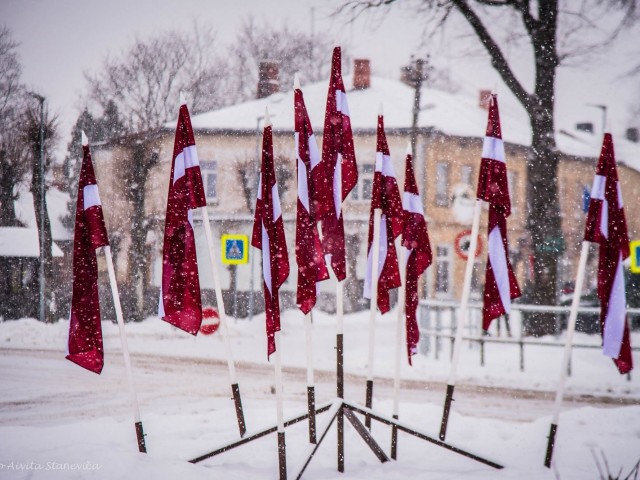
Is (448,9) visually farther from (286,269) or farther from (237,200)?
(237,200)

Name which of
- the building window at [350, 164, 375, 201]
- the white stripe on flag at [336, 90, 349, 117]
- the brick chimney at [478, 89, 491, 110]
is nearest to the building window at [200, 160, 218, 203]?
the building window at [350, 164, 375, 201]

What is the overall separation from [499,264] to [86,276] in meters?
3.10

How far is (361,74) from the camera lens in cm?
2177

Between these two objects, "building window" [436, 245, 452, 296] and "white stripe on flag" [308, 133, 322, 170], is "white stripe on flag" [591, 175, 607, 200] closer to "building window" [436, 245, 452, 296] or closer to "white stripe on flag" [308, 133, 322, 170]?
"white stripe on flag" [308, 133, 322, 170]

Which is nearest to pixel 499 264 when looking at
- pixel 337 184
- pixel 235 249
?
pixel 337 184

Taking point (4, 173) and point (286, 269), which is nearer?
point (286, 269)

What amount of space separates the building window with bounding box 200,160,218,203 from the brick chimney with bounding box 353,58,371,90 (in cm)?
558

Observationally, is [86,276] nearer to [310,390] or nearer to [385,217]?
[310,390]

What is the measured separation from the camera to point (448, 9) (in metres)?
11.0

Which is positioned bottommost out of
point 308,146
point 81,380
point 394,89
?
point 81,380

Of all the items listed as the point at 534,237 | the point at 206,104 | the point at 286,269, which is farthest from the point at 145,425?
the point at 206,104

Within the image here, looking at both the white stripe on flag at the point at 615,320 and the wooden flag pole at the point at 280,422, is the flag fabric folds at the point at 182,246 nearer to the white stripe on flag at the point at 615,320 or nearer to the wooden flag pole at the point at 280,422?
the wooden flag pole at the point at 280,422

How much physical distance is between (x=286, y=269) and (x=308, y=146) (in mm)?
914

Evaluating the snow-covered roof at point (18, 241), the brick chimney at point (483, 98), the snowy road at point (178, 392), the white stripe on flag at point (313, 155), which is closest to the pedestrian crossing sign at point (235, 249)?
the snowy road at point (178, 392)
